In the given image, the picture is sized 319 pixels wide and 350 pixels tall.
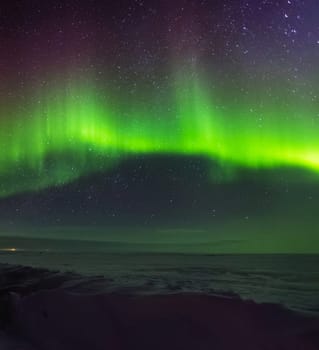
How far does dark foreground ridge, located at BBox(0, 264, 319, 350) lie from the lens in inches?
287

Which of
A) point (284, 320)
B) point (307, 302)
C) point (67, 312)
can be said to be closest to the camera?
point (284, 320)

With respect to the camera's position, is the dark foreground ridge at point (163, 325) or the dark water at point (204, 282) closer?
the dark foreground ridge at point (163, 325)

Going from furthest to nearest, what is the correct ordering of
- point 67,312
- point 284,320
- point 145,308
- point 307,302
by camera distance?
point 307,302 < point 67,312 < point 145,308 < point 284,320

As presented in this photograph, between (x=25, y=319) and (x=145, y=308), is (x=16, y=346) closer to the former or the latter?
(x=25, y=319)

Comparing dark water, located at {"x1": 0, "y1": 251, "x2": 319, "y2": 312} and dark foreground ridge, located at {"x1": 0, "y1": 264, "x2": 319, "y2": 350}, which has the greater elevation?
dark foreground ridge, located at {"x1": 0, "y1": 264, "x2": 319, "y2": 350}

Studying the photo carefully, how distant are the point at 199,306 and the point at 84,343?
2540 millimetres

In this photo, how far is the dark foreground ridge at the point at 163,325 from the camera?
7.28 m

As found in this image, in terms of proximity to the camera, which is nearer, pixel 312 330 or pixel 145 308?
pixel 312 330

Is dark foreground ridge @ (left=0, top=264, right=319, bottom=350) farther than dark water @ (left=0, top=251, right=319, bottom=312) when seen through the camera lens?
No

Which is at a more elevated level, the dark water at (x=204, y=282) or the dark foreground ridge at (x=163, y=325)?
the dark foreground ridge at (x=163, y=325)

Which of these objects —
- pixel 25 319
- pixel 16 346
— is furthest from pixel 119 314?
pixel 25 319

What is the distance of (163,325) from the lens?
794 centimetres

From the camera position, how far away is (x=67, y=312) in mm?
9625

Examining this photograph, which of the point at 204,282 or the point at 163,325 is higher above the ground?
the point at 163,325
